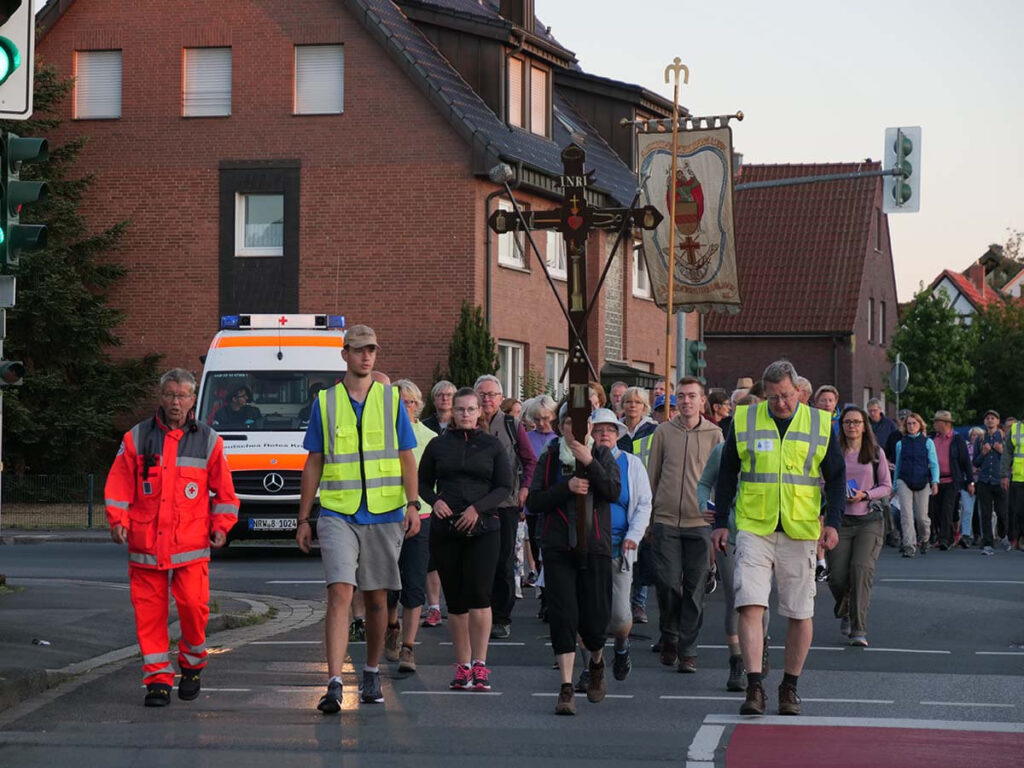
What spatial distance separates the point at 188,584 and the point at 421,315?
2271 cm

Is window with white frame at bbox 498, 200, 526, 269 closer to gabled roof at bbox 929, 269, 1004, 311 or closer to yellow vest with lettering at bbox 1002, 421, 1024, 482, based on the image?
yellow vest with lettering at bbox 1002, 421, 1024, 482

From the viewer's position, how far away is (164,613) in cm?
1024

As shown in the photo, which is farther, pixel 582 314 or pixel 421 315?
pixel 421 315

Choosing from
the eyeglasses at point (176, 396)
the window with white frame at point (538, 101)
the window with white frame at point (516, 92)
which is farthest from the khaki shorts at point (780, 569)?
the window with white frame at point (538, 101)

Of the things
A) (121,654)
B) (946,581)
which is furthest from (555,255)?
(121,654)

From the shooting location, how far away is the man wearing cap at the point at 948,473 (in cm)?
2556

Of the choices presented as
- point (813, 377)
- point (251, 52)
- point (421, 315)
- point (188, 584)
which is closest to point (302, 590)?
point (188, 584)

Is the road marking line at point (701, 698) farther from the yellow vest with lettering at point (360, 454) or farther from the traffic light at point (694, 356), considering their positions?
the traffic light at point (694, 356)

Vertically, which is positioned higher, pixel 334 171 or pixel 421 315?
pixel 334 171

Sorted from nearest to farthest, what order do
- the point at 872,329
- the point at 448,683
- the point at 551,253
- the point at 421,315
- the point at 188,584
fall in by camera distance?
the point at 188,584 < the point at 448,683 < the point at 421,315 < the point at 551,253 < the point at 872,329

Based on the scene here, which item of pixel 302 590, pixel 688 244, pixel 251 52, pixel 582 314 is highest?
pixel 251 52

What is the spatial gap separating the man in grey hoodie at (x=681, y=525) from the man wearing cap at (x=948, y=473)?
13857 mm

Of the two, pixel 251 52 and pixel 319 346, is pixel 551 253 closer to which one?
pixel 251 52

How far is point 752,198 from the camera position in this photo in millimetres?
58625
